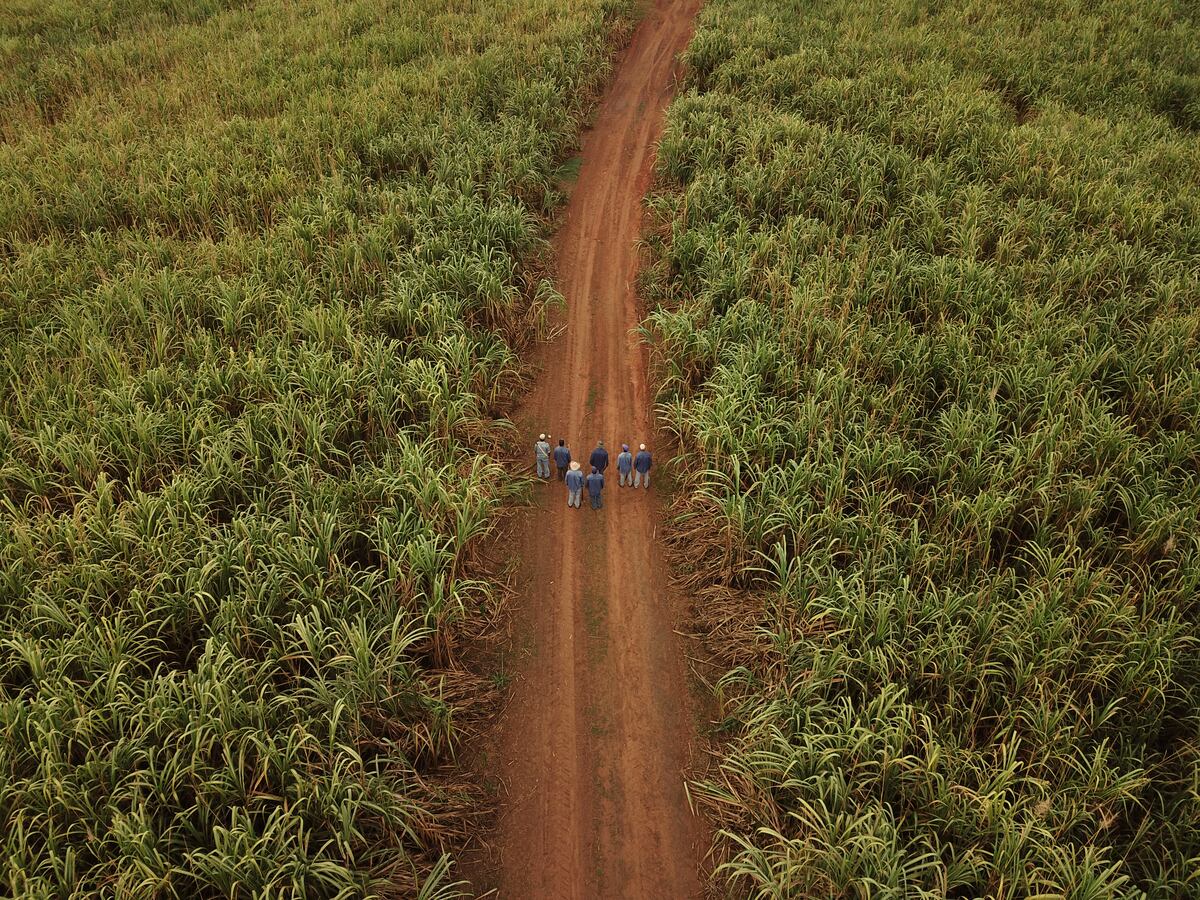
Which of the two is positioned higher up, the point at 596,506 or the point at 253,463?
the point at 253,463

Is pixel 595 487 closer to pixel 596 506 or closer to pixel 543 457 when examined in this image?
pixel 596 506

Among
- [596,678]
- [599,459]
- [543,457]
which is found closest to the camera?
[596,678]

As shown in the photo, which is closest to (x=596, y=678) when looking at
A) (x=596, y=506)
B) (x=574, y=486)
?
(x=596, y=506)

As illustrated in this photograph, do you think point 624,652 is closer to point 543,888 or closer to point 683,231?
point 543,888

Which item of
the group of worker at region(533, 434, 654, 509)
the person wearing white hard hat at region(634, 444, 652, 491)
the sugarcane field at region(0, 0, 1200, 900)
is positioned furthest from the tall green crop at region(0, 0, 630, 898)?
the person wearing white hard hat at region(634, 444, 652, 491)

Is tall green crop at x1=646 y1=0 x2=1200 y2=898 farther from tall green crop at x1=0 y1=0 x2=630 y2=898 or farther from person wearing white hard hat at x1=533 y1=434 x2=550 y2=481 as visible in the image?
tall green crop at x1=0 y1=0 x2=630 y2=898

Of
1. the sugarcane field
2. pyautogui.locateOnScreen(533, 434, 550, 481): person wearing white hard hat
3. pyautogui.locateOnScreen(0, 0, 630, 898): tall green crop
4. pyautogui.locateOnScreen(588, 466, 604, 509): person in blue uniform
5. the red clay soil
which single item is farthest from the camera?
pyautogui.locateOnScreen(533, 434, 550, 481): person wearing white hard hat

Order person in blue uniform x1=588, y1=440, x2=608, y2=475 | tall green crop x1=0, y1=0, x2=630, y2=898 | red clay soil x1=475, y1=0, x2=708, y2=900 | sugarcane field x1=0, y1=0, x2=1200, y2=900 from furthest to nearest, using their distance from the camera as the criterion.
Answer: person in blue uniform x1=588, y1=440, x2=608, y2=475, red clay soil x1=475, y1=0, x2=708, y2=900, sugarcane field x1=0, y1=0, x2=1200, y2=900, tall green crop x1=0, y1=0, x2=630, y2=898
